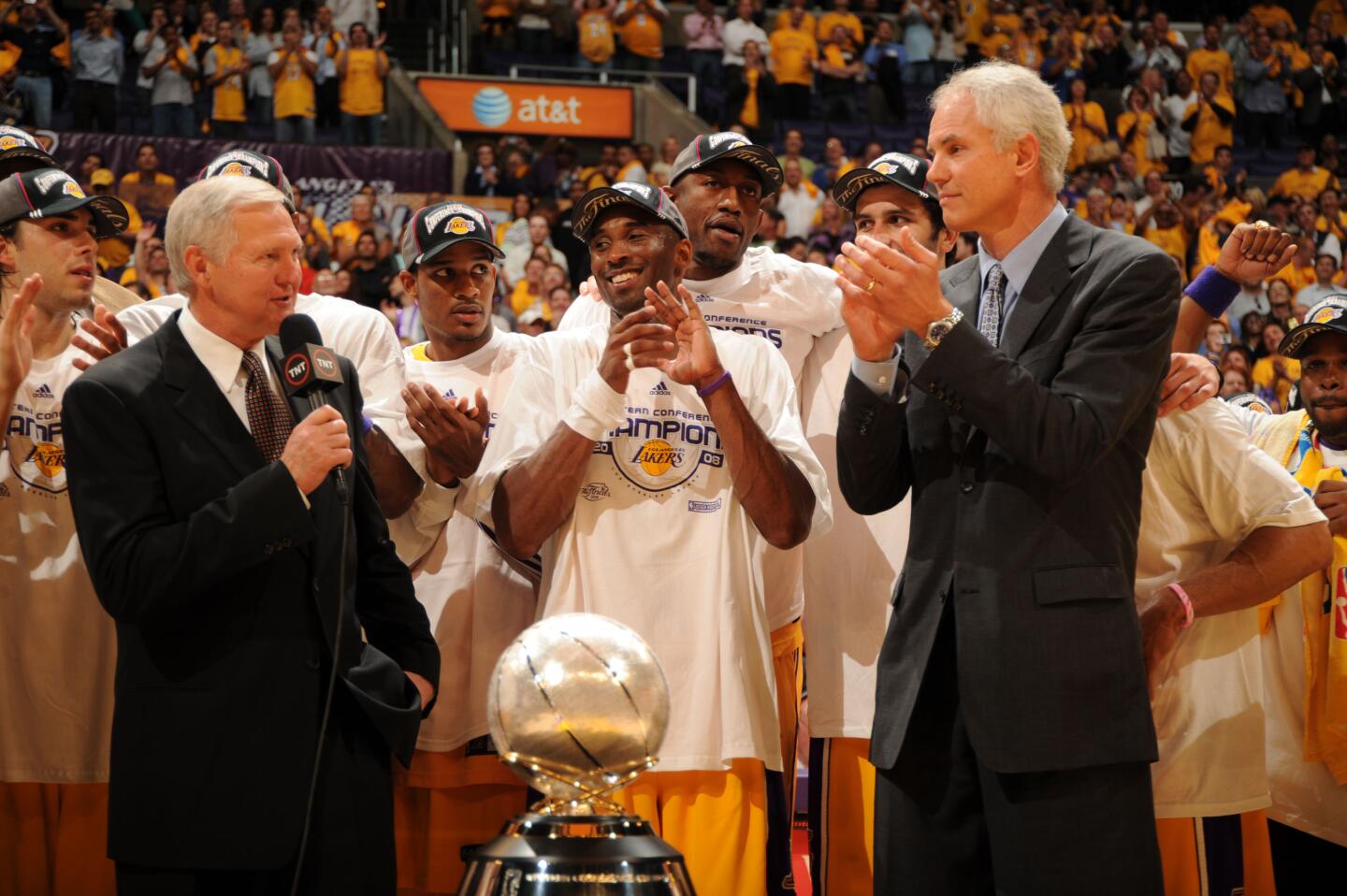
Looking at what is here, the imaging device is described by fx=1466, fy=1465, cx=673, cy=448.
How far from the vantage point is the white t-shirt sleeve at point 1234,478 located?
3.69 metres

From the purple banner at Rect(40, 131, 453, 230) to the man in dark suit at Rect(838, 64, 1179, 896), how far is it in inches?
440

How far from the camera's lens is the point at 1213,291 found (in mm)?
3898

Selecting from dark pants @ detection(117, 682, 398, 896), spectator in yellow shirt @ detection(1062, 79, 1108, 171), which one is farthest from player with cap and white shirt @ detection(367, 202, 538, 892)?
spectator in yellow shirt @ detection(1062, 79, 1108, 171)

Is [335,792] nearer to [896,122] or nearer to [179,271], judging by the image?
[179,271]

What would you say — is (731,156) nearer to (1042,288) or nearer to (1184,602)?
(1042,288)

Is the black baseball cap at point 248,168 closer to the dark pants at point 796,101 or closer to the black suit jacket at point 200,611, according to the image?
the black suit jacket at point 200,611

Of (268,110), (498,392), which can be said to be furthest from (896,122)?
(498,392)

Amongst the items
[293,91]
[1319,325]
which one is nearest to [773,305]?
[1319,325]

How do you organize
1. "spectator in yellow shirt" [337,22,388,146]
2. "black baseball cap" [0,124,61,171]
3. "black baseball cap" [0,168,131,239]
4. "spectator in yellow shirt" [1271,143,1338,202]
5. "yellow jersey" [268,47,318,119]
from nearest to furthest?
1. "black baseball cap" [0,168,131,239]
2. "black baseball cap" [0,124,61,171]
3. "yellow jersey" [268,47,318,119]
4. "spectator in yellow shirt" [337,22,388,146]
5. "spectator in yellow shirt" [1271,143,1338,202]

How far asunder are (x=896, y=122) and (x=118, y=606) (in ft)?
50.5

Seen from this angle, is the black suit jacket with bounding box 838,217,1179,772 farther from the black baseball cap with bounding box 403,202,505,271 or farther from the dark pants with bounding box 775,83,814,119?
the dark pants with bounding box 775,83,814,119

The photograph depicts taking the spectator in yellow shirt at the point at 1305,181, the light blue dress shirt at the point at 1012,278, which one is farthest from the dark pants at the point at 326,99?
the light blue dress shirt at the point at 1012,278

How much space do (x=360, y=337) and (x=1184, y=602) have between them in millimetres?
2351

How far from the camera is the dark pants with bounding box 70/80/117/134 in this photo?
14109 millimetres
